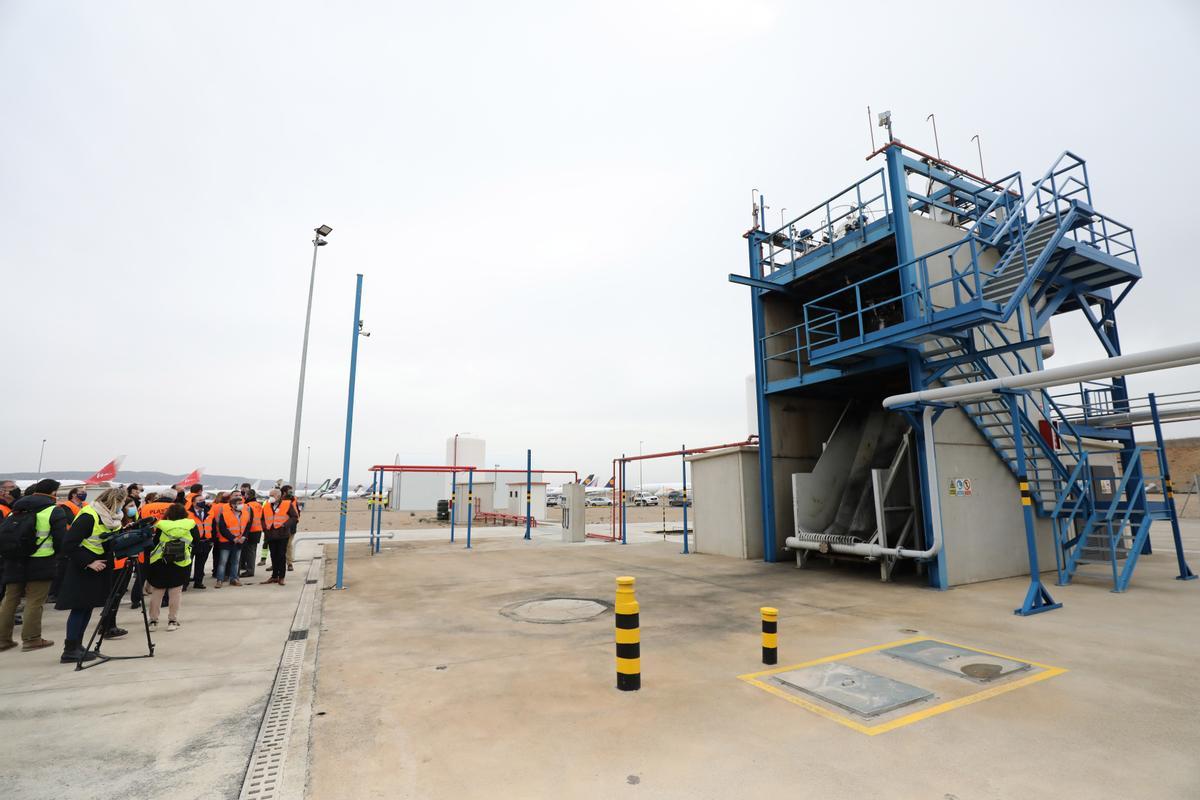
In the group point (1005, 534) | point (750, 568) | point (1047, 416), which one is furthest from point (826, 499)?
point (1047, 416)

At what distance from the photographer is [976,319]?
345 inches

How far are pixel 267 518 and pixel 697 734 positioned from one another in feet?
33.0

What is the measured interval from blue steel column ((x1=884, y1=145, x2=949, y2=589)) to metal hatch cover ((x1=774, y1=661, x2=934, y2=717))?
229 inches

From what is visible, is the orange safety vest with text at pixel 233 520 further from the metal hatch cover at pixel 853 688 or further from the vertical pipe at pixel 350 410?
the metal hatch cover at pixel 853 688

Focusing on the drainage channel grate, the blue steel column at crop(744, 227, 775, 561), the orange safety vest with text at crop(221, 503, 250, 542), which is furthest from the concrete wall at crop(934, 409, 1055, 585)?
the orange safety vest with text at crop(221, 503, 250, 542)

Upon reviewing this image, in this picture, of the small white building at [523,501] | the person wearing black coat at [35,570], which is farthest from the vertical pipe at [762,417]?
the small white building at [523,501]

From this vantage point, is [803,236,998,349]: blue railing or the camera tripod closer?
the camera tripod

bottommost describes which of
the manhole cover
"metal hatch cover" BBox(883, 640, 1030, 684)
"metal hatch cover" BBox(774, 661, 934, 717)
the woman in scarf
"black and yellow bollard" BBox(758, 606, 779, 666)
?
the manhole cover

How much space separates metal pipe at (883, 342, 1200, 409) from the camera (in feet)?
21.0

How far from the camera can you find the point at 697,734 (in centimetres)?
407

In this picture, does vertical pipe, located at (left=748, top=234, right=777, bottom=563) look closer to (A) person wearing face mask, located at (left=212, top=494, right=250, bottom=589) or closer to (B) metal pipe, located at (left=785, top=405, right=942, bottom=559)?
(B) metal pipe, located at (left=785, top=405, right=942, bottom=559)

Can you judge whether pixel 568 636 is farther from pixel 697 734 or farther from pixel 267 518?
pixel 267 518

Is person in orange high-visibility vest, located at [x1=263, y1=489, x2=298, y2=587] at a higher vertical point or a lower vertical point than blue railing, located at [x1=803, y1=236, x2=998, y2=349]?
lower

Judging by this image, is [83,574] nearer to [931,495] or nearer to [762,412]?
[931,495]
